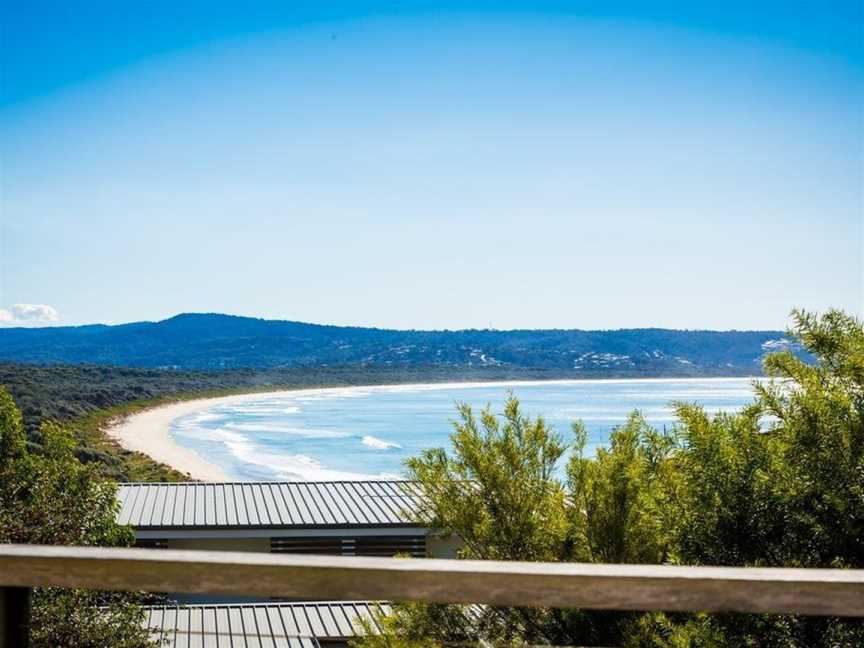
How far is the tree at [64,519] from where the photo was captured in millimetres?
7922

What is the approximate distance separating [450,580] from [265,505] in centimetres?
1469

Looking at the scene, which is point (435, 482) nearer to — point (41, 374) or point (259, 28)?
point (259, 28)

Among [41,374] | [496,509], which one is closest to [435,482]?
[496,509]

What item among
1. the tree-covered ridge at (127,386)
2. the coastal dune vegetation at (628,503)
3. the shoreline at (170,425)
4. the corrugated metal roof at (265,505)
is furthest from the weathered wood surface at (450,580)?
the corrugated metal roof at (265,505)

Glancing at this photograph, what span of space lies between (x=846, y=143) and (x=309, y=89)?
14.1 meters

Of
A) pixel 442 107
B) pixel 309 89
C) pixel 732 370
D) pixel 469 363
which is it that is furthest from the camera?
pixel 469 363

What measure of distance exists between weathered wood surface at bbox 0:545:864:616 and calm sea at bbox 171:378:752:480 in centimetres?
1407

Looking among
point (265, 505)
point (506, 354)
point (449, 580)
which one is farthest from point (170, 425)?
point (506, 354)

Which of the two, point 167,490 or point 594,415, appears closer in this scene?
point 167,490

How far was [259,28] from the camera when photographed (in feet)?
74.5

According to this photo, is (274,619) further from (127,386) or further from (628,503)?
(127,386)

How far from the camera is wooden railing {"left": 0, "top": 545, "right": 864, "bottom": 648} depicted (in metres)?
1.61

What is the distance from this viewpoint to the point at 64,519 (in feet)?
30.7

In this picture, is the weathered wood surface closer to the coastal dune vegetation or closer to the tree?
the coastal dune vegetation
